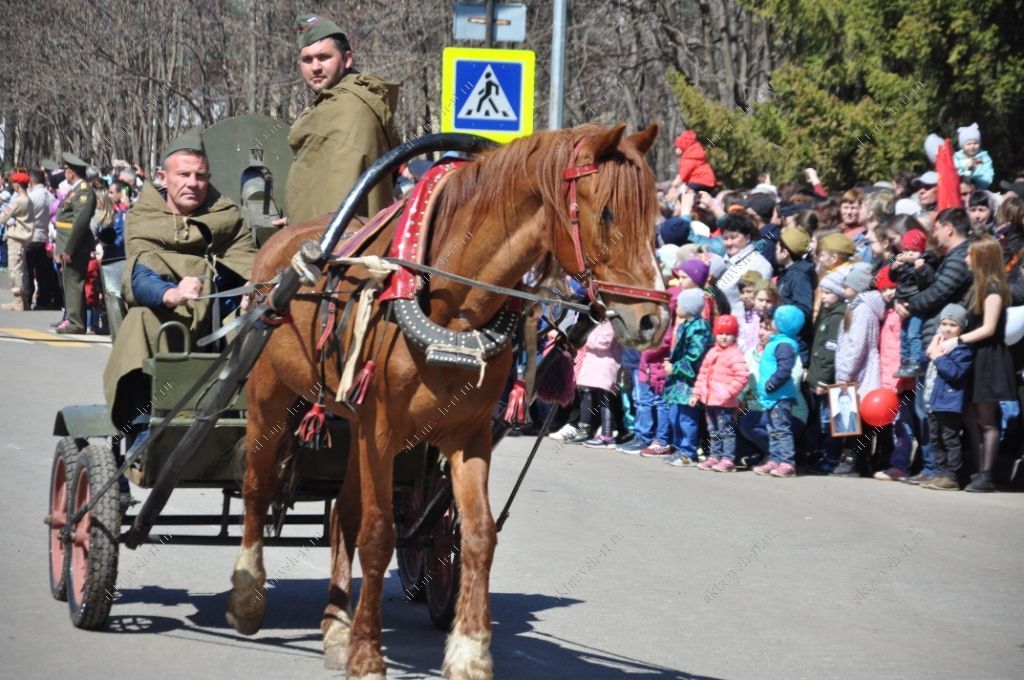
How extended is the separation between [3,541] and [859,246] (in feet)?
26.1

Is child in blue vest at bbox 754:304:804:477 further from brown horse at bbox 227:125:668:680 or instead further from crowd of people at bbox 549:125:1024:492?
brown horse at bbox 227:125:668:680

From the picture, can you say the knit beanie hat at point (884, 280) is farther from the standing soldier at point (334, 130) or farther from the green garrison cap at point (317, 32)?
the green garrison cap at point (317, 32)

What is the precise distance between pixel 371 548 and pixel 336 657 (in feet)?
2.09

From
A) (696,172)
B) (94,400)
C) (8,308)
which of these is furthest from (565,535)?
(8,308)

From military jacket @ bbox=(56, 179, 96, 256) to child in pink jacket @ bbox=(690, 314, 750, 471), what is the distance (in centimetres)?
1172

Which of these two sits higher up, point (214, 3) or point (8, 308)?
point (214, 3)

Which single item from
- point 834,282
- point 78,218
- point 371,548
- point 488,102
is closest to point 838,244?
point 834,282

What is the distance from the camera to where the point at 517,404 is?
6070 mm

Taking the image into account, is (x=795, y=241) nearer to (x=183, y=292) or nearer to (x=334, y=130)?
(x=334, y=130)

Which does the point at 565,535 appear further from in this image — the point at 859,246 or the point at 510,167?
the point at 859,246

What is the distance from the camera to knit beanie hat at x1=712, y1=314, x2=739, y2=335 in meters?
12.4

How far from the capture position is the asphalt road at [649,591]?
662cm

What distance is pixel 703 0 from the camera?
1155 inches

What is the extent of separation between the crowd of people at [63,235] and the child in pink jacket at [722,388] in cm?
943
